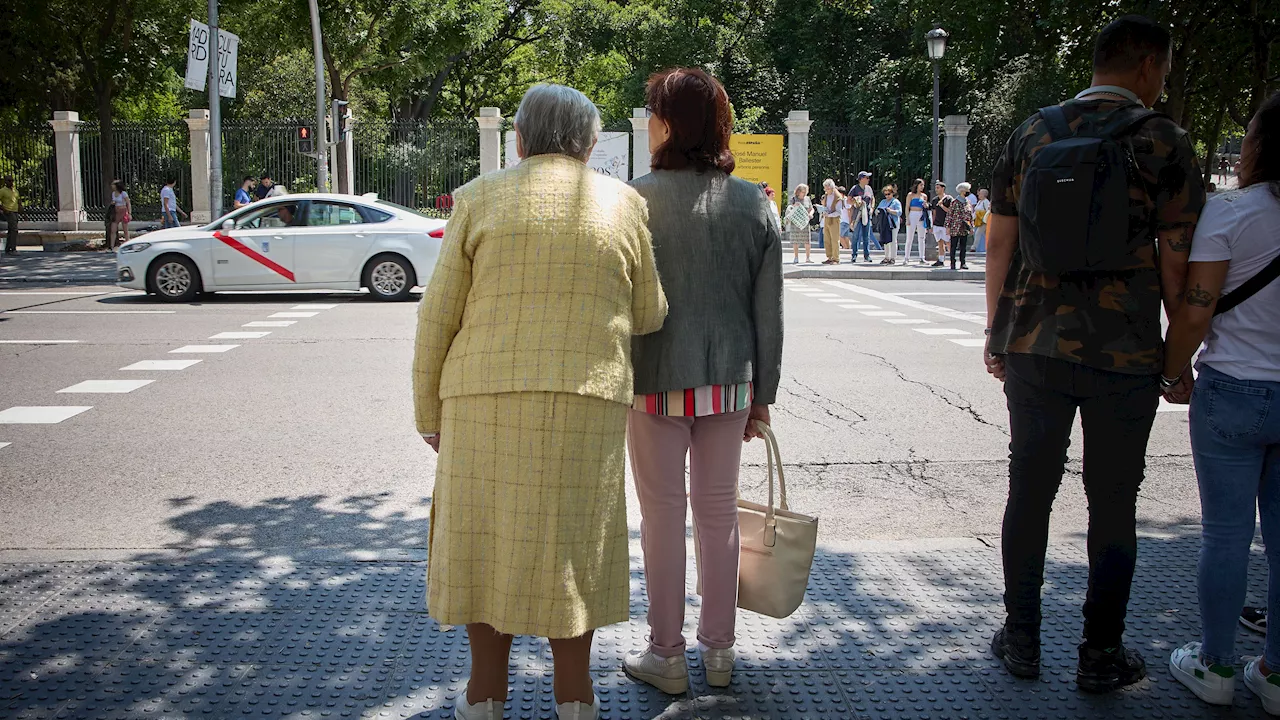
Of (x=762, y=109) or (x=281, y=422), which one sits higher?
(x=762, y=109)

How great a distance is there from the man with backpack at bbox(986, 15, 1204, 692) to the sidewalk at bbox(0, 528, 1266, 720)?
0.31 meters

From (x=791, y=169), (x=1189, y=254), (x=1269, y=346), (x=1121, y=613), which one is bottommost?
(x=1121, y=613)

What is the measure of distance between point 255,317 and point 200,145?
15.1 meters

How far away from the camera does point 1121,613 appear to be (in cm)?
322

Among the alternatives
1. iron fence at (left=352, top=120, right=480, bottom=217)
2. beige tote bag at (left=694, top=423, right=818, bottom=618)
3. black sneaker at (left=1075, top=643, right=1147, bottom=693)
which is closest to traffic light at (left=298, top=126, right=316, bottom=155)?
iron fence at (left=352, top=120, right=480, bottom=217)

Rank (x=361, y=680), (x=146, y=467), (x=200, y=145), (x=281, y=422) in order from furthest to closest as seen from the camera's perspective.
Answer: (x=200, y=145) → (x=281, y=422) → (x=146, y=467) → (x=361, y=680)

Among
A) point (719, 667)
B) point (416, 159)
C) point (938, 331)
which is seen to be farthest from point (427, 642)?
point (416, 159)

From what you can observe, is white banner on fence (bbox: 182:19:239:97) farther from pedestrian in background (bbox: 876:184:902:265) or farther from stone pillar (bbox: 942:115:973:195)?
stone pillar (bbox: 942:115:973:195)

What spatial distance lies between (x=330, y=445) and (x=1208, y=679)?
16.3 feet

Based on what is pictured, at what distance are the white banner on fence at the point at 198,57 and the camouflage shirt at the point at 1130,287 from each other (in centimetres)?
1911

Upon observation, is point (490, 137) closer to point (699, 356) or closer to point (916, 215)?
point (916, 215)

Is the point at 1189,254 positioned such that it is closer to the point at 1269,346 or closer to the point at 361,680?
the point at 1269,346

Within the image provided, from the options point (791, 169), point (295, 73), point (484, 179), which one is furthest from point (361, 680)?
point (295, 73)

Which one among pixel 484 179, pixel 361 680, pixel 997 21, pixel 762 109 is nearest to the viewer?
pixel 484 179
